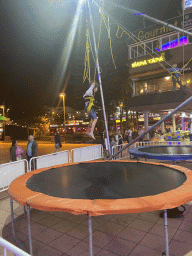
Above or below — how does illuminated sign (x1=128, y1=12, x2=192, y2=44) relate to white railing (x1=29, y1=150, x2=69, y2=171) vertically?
above

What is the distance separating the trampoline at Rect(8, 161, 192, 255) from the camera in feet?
7.29

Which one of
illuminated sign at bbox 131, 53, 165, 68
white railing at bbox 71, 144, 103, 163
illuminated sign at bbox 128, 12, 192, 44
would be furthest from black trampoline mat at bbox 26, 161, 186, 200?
illuminated sign at bbox 128, 12, 192, 44

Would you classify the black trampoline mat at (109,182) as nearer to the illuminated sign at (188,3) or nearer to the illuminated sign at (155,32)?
the illuminated sign at (155,32)

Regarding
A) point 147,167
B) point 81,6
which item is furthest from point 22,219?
point 81,6

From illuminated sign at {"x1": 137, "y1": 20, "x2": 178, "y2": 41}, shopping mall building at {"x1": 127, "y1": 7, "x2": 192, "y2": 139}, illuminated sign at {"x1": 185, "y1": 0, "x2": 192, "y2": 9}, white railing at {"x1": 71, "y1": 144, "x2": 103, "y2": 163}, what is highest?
illuminated sign at {"x1": 185, "y1": 0, "x2": 192, "y2": 9}

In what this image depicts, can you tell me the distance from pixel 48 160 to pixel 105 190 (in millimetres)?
3825

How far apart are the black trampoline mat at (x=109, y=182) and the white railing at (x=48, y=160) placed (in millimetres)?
1397

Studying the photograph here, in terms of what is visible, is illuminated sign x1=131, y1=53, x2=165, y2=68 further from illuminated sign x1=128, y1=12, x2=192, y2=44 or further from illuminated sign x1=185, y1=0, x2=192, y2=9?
illuminated sign x1=185, y1=0, x2=192, y2=9

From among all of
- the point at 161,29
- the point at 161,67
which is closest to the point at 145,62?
the point at 161,67

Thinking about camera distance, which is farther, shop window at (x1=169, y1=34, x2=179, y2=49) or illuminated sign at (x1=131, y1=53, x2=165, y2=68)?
shop window at (x1=169, y1=34, x2=179, y2=49)

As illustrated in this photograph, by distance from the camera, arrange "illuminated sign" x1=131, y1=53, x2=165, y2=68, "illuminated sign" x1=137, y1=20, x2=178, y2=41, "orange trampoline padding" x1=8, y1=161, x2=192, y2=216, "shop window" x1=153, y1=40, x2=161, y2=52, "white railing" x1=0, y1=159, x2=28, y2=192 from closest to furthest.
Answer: "orange trampoline padding" x1=8, y1=161, x2=192, y2=216 → "white railing" x1=0, y1=159, x2=28, y2=192 → "illuminated sign" x1=131, y1=53, x2=165, y2=68 → "illuminated sign" x1=137, y1=20, x2=178, y2=41 → "shop window" x1=153, y1=40, x2=161, y2=52

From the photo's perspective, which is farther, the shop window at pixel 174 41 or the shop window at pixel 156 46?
the shop window at pixel 156 46

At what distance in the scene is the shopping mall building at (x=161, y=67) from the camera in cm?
1720

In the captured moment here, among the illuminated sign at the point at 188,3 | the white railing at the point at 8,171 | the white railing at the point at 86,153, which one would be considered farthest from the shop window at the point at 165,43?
the white railing at the point at 8,171
